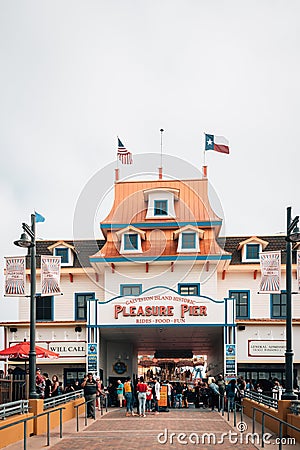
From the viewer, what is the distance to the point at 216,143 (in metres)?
42.6

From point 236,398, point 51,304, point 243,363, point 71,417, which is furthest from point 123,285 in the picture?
point 71,417

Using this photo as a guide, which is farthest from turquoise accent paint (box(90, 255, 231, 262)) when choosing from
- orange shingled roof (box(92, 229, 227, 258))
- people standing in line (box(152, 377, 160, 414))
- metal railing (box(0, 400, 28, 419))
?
metal railing (box(0, 400, 28, 419))

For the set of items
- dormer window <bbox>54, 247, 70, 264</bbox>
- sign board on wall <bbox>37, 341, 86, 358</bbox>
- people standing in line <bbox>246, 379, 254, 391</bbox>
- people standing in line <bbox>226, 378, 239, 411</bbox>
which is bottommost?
people standing in line <bbox>246, 379, 254, 391</bbox>

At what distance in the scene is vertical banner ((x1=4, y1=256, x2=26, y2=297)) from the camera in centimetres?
2520

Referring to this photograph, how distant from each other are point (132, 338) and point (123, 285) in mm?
3493

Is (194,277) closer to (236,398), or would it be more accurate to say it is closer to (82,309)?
(82,309)

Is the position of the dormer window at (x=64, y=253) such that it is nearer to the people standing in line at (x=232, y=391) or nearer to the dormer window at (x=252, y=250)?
the dormer window at (x=252, y=250)

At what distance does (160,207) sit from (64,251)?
20.7 feet

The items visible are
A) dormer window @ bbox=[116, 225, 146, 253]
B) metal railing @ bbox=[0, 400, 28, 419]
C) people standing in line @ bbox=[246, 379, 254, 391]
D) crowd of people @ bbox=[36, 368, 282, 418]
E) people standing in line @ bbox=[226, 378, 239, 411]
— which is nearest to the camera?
metal railing @ bbox=[0, 400, 28, 419]

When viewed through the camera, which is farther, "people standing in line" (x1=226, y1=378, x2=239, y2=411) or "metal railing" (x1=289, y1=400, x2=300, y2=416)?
"people standing in line" (x1=226, y1=378, x2=239, y2=411)

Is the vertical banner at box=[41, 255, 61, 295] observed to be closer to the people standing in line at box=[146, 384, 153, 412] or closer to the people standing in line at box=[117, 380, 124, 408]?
the people standing in line at box=[146, 384, 153, 412]

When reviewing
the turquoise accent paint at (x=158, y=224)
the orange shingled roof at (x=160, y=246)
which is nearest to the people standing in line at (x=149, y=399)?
the orange shingled roof at (x=160, y=246)

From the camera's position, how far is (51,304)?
43.2 meters

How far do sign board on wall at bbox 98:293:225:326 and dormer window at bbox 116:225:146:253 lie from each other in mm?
5510
